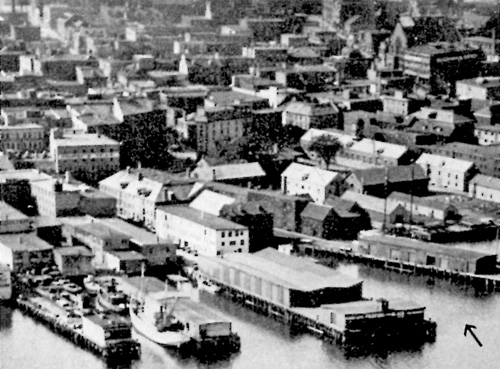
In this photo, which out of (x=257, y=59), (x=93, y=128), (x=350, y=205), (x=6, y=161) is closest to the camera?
(x=350, y=205)

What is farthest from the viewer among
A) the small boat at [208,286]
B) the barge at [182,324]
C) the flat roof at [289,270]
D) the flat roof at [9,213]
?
the flat roof at [9,213]

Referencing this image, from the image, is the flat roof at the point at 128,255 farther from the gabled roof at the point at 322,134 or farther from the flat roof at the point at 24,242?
the gabled roof at the point at 322,134

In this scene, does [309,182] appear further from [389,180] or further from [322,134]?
[322,134]

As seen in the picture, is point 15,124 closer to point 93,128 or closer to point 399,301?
point 93,128

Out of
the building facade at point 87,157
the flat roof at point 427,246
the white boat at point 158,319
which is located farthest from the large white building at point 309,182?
the white boat at point 158,319

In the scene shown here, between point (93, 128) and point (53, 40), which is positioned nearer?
point (93, 128)

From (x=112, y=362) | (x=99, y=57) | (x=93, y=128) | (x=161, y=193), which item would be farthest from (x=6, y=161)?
(x=99, y=57)

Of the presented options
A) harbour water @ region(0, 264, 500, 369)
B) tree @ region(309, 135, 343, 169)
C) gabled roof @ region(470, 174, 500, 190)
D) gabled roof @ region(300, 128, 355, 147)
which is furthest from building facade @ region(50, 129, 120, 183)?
gabled roof @ region(470, 174, 500, 190)
